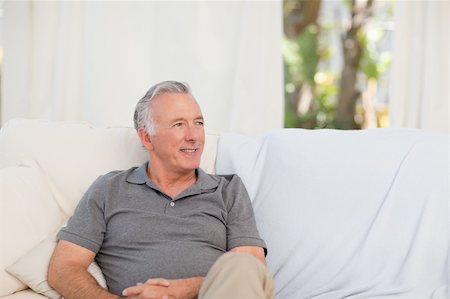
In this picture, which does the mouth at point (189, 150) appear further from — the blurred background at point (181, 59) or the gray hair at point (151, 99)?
the blurred background at point (181, 59)

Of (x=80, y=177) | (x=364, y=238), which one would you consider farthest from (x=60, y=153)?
(x=364, y=238)

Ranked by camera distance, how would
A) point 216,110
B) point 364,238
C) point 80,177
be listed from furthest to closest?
point 216,110, point 80,177, point 364,238


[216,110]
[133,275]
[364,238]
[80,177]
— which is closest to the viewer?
[133,275]

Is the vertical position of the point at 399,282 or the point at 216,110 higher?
the point at 216,110

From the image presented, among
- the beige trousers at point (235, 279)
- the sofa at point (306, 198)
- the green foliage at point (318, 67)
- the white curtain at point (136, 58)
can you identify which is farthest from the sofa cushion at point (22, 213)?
the green foliage at point (318, 67)

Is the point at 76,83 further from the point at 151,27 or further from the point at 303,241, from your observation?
the point at 303,241

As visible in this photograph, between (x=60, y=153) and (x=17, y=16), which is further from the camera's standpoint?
(x=17, y=16)

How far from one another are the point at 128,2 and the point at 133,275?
1.85m

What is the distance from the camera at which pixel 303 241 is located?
2.40 metres

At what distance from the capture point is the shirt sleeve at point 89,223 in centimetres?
228

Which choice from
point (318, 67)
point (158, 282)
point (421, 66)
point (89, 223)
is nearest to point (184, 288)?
point (158, 282)

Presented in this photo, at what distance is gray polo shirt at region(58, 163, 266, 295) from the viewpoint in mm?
2236

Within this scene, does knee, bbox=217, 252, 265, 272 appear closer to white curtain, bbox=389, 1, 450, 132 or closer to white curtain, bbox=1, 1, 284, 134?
white curtain, bbox=1, 1, 284, 134

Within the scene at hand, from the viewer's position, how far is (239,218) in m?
2.31
